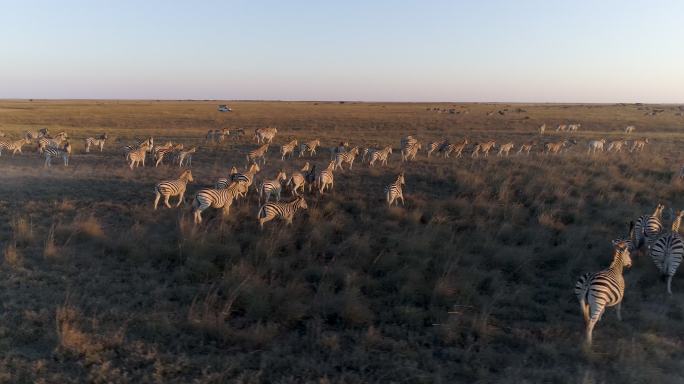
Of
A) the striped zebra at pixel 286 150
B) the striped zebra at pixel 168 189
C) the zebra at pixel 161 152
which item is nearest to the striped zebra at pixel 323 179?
the striped zebra at pixel 168 189

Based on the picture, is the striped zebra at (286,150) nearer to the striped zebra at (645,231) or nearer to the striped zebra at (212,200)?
the striped zebra at (212,200)

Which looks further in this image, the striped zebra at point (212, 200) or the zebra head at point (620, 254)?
the striped zebra at point (212, 200)

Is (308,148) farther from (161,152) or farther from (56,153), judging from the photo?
(56,153)

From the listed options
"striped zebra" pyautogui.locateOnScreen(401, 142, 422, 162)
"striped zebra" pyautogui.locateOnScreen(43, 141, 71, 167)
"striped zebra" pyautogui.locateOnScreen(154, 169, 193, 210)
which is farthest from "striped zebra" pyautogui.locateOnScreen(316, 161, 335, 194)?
"striped zebra" pyautogui.locateOnScreen(43, 141, 71, 167)

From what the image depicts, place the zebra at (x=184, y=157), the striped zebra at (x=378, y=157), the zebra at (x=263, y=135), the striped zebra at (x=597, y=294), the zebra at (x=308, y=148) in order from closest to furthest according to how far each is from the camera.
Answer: the striped zebra at (x=597, y=294), the zebra at (x=184, y=157), the striped zebra at (x=378, y=157), the zebra at (x=308, y=148), the zebra at (x=263, y=135)

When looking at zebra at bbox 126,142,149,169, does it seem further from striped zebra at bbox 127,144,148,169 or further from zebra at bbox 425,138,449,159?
zebra at bbox 425,138,449,159

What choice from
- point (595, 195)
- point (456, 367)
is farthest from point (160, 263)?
point (595, 195)

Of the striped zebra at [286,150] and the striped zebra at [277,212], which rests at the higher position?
the striped zebra at [286,150]

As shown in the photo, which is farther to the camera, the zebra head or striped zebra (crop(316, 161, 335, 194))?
striped zebra (crop(316, 161, 335, 194))
